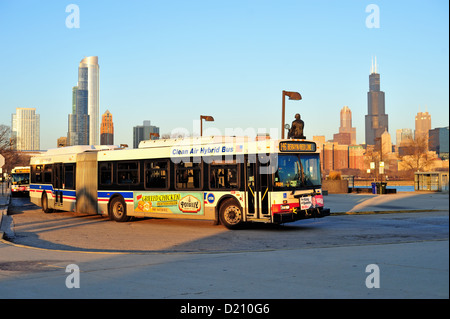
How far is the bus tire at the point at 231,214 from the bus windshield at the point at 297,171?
1.65 meters

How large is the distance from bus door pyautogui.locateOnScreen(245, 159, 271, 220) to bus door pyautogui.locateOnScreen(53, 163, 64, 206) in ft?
40.2

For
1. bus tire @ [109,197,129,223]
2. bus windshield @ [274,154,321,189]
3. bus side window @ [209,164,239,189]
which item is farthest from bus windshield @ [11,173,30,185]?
bus windshield @ [274,154,321,189]

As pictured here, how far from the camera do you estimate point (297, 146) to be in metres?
16.7

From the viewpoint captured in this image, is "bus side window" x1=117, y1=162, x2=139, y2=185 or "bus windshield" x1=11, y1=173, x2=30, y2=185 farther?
"bus windshield" x1=11, y1=173, x2=30, y2=185

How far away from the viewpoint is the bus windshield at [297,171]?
16.2m

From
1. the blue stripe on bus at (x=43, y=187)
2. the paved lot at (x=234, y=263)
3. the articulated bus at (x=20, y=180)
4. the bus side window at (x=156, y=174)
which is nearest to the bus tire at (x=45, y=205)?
the blue stripe on bus at (x=43, y=187)

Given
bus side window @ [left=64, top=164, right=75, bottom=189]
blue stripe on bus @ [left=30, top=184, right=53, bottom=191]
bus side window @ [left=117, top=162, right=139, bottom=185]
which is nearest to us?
bus side window @ [left=117, top=162, right=139, bottom=185]

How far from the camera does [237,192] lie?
55.1 feet

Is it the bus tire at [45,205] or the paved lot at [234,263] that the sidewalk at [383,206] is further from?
the bus tire at [45,205]

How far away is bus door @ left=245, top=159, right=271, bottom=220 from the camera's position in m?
16.1
